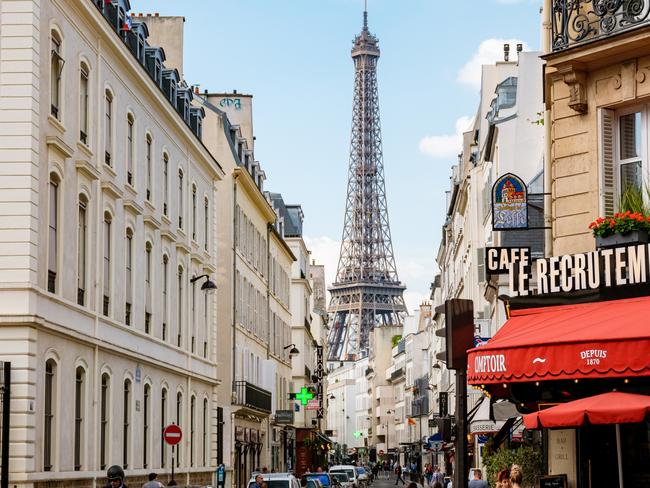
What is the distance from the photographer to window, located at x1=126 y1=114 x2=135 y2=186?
36.4 metres

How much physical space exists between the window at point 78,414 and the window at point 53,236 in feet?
10.3

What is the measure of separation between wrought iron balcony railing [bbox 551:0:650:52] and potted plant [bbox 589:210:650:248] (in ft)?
8.74

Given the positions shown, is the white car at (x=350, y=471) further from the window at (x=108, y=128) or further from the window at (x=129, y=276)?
the window at (x=108, y=128)

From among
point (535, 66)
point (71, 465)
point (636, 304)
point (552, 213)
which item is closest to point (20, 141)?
point (71, 465)

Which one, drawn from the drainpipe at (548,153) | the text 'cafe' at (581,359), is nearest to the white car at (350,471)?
the drainpipe at (548,153)

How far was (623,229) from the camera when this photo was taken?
18078 millimetres

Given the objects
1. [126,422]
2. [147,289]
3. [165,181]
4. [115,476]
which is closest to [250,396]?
[165,181]

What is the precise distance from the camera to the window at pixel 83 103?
31.5m

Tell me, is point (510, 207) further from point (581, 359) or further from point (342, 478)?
point (342, 478)

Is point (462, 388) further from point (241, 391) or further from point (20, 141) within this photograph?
point (241, 391)

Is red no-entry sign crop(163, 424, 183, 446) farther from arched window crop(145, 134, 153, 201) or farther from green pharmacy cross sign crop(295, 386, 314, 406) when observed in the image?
green pharmacy cross sign crop(295, 386, 314, 406)

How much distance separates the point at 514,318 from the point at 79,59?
15661mm

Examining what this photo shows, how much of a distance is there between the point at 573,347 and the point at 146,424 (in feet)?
82.7

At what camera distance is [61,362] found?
95.5 ft
